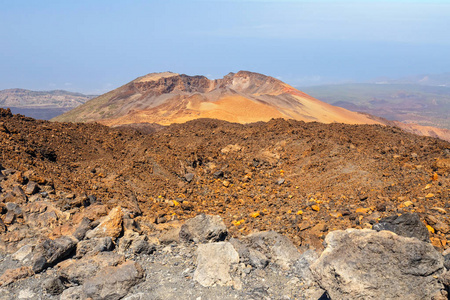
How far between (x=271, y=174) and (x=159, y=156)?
3.96 m

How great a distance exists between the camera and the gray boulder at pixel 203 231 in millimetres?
6695

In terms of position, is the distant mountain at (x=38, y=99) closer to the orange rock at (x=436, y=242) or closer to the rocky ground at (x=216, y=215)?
the rocky ground at (x=216, y=215)

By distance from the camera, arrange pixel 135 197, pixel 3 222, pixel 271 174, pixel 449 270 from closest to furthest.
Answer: pixel 449 270 < pixel 3 222 < pixel 135 197 < pixel 271 174

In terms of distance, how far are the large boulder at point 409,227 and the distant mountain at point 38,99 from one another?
131572 millimetres

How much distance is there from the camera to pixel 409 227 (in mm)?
5938

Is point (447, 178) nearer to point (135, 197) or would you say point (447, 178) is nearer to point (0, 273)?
point (135, 197)

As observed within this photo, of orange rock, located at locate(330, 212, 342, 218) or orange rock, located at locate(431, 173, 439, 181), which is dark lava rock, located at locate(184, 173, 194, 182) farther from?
orange rock, located at locate(431, 173, 439, 181)

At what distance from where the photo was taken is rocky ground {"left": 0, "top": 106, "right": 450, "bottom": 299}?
534 cm

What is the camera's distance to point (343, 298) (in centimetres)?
429

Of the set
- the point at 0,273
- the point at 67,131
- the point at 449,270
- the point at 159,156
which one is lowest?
the point at 0,273

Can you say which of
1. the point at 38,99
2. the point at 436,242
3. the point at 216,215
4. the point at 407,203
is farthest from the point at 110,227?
the point at 38,99

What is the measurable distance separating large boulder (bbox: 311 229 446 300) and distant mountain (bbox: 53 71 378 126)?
84.7 ft

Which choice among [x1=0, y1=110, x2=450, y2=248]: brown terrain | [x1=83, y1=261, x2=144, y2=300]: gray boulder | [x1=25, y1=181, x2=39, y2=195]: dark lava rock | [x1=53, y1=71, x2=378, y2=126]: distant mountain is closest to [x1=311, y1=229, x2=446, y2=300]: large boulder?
[x1=0, y1=110, x2=450, y2=248]: brown terrain

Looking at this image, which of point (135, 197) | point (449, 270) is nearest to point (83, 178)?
point (135, 197)
